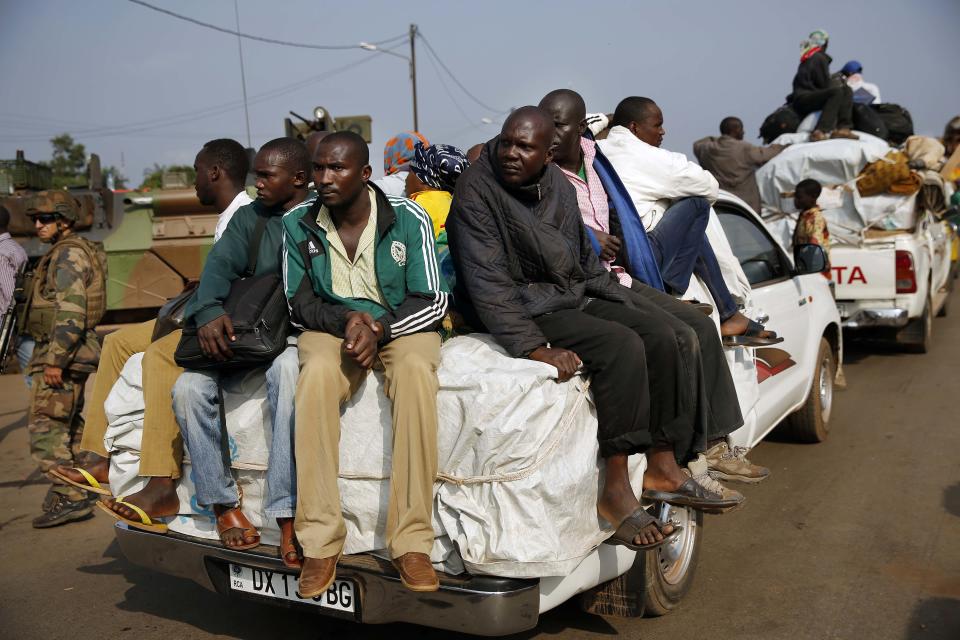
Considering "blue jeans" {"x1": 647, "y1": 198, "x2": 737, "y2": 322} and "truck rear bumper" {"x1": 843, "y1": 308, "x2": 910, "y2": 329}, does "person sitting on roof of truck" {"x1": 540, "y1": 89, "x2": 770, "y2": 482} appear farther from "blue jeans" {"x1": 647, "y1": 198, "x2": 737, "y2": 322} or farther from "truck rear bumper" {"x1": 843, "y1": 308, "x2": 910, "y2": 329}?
"truck rear bumper" {"x1": 843, "y1": 308, "x2": 910, "y2": 329}

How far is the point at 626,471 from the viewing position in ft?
9.60

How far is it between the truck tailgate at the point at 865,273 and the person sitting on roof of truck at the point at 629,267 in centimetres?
532

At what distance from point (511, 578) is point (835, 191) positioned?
7.72 metres

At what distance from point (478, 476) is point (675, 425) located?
37.0 inches

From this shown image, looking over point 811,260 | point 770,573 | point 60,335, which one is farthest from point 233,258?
point 811,260

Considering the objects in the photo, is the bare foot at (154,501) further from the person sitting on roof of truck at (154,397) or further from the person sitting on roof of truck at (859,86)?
the person sitting on roof of truck at (859,86)

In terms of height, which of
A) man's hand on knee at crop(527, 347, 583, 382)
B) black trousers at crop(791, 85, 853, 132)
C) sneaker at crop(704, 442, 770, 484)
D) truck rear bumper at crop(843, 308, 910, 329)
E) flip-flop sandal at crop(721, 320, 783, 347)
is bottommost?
truck rear bumper at crop(843, 308, 910, 329)

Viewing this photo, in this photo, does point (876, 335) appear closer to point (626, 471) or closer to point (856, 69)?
point (856, 69)

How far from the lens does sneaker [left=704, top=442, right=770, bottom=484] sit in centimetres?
370

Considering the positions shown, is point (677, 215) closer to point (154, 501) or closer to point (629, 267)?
point (629, 267)

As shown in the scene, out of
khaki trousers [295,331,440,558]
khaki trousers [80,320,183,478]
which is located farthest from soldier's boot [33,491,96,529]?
khaki trousers [295,331,440,558]

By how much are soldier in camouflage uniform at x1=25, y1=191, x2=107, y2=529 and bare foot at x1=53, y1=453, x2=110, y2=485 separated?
1.50 meters

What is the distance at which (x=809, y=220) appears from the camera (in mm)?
7859

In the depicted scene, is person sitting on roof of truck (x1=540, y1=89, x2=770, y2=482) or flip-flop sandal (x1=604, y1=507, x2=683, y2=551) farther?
person sitting on roof of truck (x1=540, y1=89, x2=770, y2=482)
